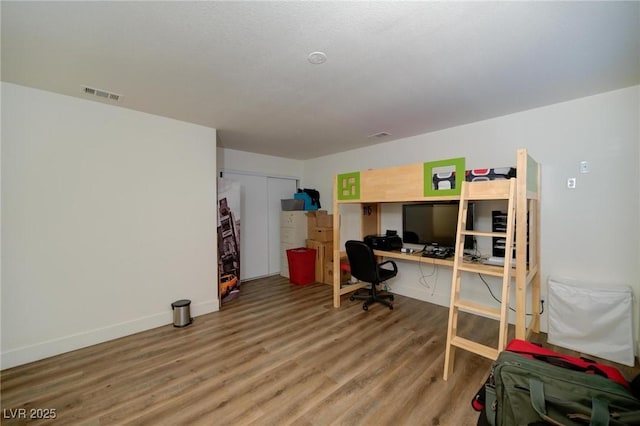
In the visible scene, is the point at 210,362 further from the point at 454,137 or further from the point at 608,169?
the point at 608,169

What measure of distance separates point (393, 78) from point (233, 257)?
333 cm

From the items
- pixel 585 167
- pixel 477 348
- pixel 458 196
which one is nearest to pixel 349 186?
pixel 458 196

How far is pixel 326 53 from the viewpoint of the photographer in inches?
70.2

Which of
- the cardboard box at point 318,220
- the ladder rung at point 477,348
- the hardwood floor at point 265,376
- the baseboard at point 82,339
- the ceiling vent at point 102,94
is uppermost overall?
the ceiling vent at point 102,94

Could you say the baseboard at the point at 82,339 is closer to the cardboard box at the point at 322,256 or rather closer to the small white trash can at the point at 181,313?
the small white trash can at the point at 181,313

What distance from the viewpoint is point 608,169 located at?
7.93 feet

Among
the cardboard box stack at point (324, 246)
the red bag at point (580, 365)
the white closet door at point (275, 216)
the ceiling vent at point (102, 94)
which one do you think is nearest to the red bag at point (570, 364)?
the red bag at point (580, 365)

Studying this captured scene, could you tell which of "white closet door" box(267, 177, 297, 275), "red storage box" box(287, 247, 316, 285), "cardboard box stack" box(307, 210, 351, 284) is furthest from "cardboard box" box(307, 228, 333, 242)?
"white closet door" box(267, 177, 297, 275)

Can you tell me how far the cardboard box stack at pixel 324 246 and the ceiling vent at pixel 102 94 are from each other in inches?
132

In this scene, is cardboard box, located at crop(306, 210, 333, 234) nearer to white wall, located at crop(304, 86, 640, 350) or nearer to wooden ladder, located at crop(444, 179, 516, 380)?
white wall, located at crop(304, 86, 640, 350)

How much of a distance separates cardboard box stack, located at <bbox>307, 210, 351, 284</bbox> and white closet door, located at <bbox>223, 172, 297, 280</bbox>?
38.0 inches

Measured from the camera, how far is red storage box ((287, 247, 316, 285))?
4617mm

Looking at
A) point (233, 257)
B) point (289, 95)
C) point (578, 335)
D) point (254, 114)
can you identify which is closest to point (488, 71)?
point (289, 95)

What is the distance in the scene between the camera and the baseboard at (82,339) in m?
2.24
